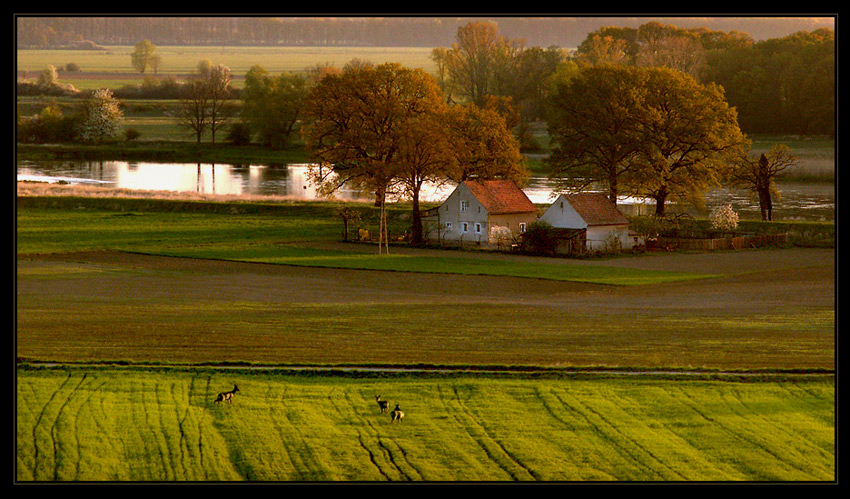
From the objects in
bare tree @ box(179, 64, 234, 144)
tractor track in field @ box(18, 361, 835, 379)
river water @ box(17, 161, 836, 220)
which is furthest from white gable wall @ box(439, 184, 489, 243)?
bare tree @ box(179, 64, 234, 144)

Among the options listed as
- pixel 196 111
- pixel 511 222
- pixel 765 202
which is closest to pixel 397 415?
pixel 511 222

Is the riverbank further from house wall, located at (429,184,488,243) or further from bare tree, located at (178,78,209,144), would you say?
house wall, located at (429,184,488,243)

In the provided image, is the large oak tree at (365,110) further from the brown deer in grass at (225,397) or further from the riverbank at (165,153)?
the riverbank at (165,153)

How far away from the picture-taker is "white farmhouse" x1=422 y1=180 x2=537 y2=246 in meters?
70.8

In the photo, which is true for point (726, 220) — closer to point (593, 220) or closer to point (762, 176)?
point (762, 176)

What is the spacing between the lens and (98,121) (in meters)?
150

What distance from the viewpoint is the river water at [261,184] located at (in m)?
90.9

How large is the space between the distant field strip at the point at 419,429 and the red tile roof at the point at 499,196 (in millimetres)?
41104

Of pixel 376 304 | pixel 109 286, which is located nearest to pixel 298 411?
pixel 376 304

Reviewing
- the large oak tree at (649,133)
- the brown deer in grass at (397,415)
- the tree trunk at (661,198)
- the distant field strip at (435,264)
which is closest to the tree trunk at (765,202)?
the large oak tree at (649,133)

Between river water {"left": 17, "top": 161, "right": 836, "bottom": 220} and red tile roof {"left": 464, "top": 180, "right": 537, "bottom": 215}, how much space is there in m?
14.8

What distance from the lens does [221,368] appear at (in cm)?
3167

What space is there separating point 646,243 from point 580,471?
49.0 m

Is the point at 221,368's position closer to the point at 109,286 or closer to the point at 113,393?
the point at 113,393
